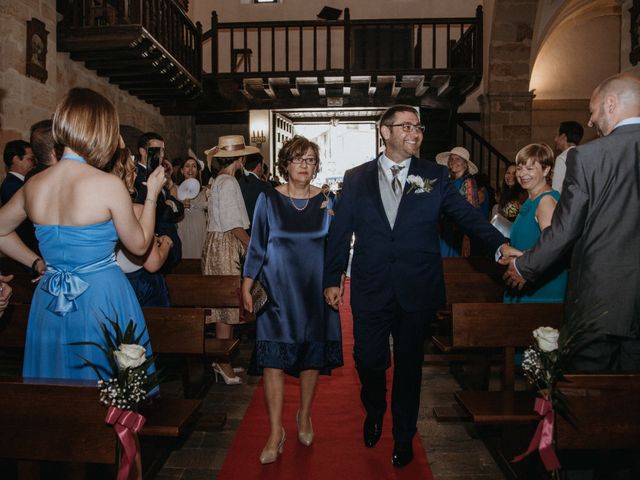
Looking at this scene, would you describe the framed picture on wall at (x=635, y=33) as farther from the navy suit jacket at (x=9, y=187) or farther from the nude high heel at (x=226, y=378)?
the navy suit jacket at (x=9, y=187)

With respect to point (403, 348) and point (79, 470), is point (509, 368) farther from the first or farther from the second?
point (79, 470)

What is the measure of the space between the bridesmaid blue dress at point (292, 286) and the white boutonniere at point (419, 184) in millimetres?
553

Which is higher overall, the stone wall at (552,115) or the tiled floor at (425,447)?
the stone wall at (552,115)

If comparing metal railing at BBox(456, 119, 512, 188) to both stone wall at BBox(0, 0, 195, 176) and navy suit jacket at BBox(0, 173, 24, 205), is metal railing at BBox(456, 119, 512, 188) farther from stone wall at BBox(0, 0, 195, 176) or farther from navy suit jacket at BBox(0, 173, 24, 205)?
navy suit jacket at BBox(0, 173, 24, 205)

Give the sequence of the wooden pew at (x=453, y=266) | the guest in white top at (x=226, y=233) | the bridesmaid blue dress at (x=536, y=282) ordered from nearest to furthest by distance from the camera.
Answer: the bridesmaid blue dress at (x=536, y=282) < the guest in white top at (x=226, y=233) < the wooden pew at (x=453, y=266)

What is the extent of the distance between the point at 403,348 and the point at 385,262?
0.47 metres

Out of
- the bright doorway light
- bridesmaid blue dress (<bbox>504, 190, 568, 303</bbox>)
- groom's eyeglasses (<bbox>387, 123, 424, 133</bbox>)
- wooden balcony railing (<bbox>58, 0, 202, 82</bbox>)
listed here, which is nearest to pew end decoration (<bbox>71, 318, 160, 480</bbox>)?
groom's eyeglasses (<bbox>387, 123, 424, 133</bbox>)

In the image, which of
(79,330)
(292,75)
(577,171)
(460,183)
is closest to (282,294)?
(79,330)

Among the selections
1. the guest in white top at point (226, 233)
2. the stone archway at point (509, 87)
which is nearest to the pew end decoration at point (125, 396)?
the guest in white top at point (226, 233)

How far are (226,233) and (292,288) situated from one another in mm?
1748

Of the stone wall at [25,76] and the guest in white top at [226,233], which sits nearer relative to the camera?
the guest in white top at [226,233]

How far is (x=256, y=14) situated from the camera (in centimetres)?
1559

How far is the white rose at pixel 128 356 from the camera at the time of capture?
203cm

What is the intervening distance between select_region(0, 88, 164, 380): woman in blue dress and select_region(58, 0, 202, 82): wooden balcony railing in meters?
6.60
